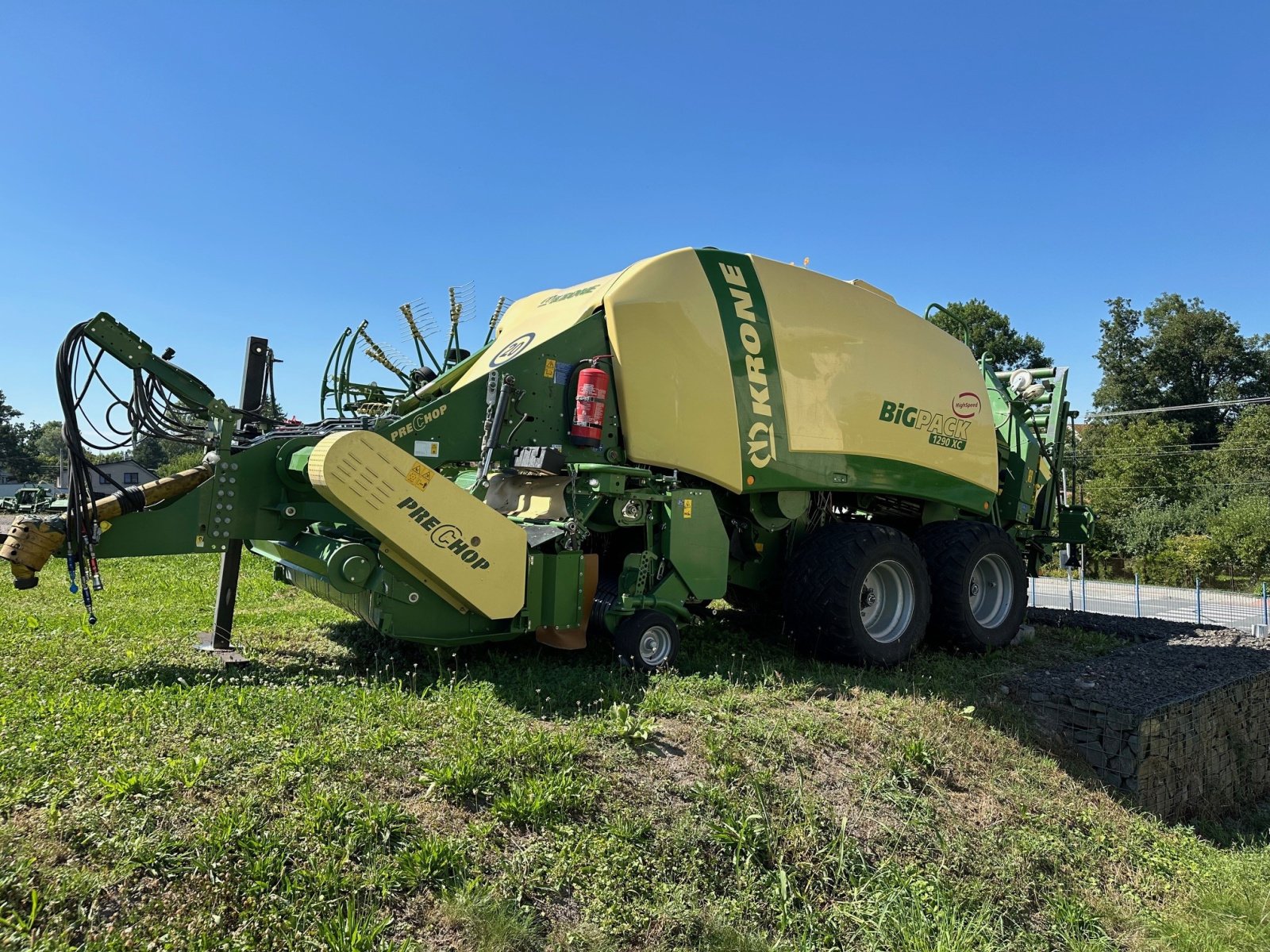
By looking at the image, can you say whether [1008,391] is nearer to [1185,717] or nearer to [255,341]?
[1185,717]

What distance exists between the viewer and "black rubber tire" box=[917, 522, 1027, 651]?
7262 millimetres

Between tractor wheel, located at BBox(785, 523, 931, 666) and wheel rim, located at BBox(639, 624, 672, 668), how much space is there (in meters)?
1.39

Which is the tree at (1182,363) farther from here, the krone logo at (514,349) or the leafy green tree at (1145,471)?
the krone logo at (514,349)

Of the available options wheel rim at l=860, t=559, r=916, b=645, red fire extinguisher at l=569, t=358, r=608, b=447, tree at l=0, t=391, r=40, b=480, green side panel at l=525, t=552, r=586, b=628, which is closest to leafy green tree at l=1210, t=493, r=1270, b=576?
wheel rim at l=860, t=559, r=916, b=645

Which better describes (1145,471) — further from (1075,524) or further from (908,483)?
(908,483)

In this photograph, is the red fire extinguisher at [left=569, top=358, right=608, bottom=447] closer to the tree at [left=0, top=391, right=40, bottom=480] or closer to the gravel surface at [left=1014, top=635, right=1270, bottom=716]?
the gravel surface at [left=1014, top=635, right=1270, bottom=716]

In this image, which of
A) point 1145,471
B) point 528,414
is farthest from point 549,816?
point 1145,471

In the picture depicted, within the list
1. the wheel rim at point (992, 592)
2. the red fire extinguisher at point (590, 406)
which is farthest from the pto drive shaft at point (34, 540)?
the wheel rim at point (992, 592)

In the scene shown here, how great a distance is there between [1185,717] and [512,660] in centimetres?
509

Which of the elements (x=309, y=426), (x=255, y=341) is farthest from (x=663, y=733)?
(x=255, y=341)

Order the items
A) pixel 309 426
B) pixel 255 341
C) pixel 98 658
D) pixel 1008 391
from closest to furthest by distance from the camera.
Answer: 1. pixel 98 658
2. pixel 309 426
3. pixel 255 341
4. pixel 1008 391

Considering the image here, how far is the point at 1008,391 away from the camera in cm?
952

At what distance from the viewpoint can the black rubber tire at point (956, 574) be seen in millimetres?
7262

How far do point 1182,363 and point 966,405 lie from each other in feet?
146
